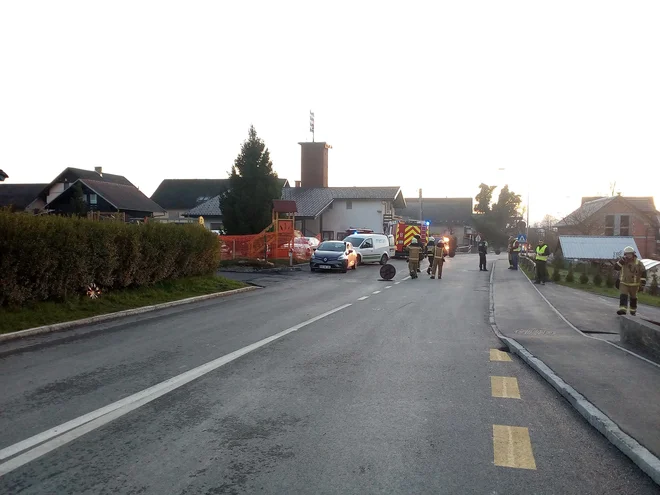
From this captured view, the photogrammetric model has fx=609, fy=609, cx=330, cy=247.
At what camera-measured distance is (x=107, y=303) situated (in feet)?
46.3

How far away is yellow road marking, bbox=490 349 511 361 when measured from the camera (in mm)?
9070

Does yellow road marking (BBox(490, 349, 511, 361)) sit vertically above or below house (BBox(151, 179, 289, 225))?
below

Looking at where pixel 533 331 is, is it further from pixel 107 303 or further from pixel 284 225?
pixel 284 225

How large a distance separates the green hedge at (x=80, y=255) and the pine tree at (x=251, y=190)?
1652 cm

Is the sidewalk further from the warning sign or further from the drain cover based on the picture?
the warning sign

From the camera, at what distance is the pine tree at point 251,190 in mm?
35875

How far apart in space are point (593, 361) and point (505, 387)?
6.19 feet

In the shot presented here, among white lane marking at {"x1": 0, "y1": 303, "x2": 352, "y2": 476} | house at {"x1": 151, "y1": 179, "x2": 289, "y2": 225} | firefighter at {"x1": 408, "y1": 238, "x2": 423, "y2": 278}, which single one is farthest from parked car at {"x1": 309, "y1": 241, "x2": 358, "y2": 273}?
house at {"x1": 151, "y1": 179, "x2": 289, "y2": 225}

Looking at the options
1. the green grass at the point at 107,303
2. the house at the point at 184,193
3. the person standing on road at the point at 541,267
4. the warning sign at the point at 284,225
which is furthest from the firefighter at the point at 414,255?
the house at the point at 184,193

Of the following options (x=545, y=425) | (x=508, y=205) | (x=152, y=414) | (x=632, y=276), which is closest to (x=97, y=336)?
(x=152, y=414)

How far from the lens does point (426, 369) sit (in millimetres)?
8250

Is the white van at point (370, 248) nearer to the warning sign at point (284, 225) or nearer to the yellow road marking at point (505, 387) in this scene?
the warning sign at point (284, 225)

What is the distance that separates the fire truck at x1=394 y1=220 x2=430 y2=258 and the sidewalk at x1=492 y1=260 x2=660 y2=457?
78.9ft

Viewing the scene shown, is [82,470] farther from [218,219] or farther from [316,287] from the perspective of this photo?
[218,219]
